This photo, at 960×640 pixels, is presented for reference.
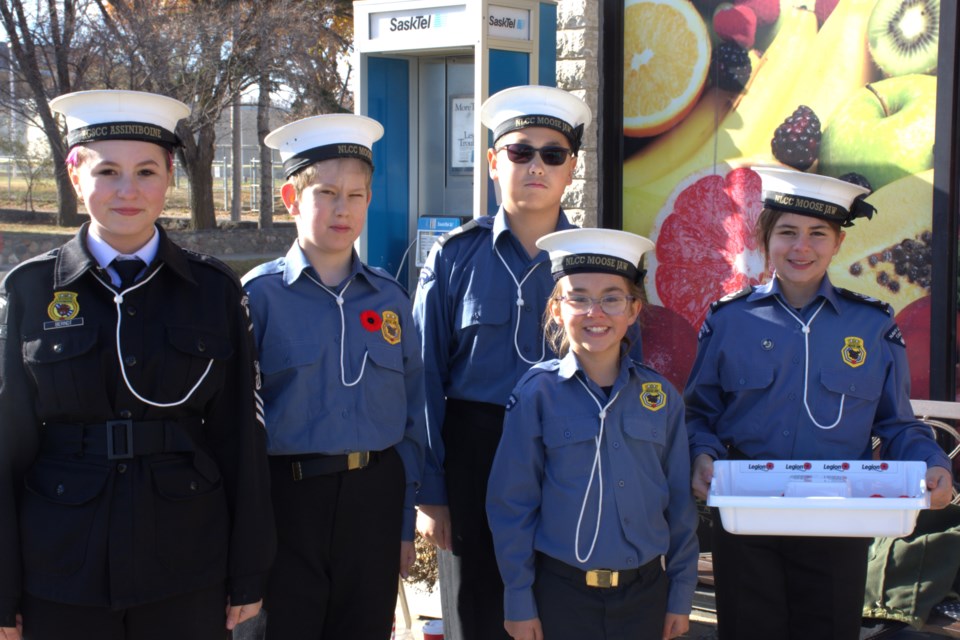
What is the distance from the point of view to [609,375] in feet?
9.12

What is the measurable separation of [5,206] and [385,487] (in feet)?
64.5

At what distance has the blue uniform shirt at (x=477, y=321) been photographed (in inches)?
118

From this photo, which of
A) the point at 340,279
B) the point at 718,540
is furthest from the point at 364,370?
the point at 718,540

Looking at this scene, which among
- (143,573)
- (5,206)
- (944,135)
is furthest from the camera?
(5,206)

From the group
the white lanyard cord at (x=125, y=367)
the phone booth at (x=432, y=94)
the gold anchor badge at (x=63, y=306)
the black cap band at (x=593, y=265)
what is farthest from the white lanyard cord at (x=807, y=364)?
the phone booth at (x=432, y=94)

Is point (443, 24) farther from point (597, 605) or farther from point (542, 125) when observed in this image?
point (597, 605)

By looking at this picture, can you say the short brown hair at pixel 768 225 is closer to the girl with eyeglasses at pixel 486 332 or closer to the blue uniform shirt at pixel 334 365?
the girl with eyeglasses at pixel 486 332

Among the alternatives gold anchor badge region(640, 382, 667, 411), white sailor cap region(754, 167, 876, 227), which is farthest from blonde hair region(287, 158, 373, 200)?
white sailor cap region(754, 167, 876, 227)

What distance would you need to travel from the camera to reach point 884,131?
4.43m

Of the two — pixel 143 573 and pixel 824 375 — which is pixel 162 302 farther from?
pixel 824 375

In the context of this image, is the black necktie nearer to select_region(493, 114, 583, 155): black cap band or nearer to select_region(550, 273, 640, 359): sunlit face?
select_region(550, 273, 640, 359): sunlit face

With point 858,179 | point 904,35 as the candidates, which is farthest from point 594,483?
point 904,35

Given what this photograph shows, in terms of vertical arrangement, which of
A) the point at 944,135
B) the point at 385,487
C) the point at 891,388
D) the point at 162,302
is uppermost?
the point at 944,135

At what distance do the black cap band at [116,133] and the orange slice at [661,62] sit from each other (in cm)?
321
